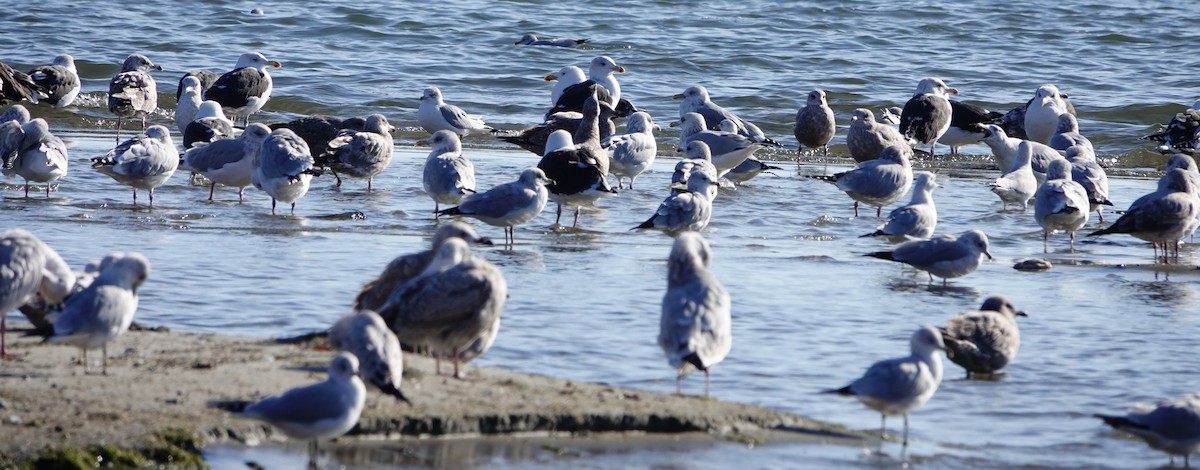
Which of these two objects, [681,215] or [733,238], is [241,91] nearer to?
[733,238]

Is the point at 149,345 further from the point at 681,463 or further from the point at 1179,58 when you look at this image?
the point at 1179,58

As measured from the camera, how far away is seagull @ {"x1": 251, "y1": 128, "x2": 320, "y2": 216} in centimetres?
1204

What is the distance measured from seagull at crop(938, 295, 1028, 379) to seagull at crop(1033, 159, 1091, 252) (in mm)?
4072

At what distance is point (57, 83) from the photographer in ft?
62.1

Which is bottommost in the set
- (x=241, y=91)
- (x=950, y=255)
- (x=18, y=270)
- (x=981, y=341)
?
(x=981, y=341)

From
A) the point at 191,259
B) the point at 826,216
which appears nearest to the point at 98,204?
the point at 191,259

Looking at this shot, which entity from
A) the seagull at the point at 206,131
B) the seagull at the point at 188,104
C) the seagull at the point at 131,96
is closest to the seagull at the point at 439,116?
the seagull at the point at 188,104

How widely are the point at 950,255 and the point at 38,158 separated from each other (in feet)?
23.7

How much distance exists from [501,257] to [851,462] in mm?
4829

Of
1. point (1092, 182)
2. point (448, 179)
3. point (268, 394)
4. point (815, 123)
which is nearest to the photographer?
point (268, 394)

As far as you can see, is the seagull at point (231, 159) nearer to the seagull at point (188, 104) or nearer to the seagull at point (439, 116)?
the seagull at point (188, 104)

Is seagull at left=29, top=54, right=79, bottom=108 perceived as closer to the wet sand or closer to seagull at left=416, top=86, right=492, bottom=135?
seagull at left=416, top=86, right=492, bottom=135

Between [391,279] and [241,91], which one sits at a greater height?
[241,91]

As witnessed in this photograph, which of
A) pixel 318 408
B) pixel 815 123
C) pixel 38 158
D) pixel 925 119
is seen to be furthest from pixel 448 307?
pixel 925 119
